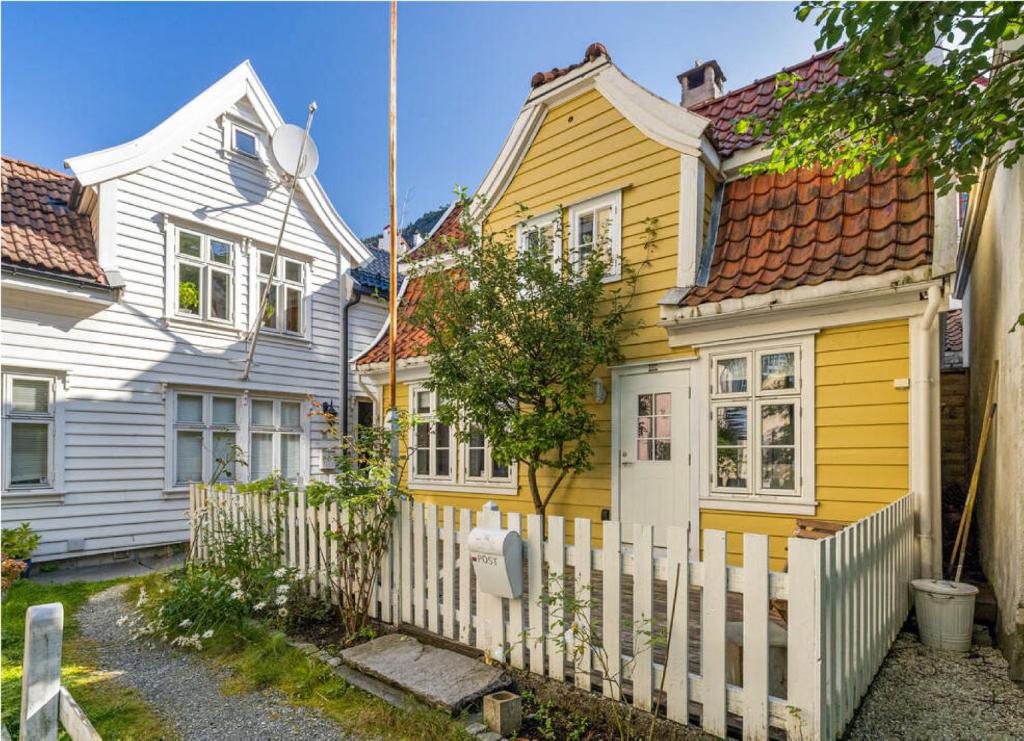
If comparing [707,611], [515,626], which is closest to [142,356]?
[515,626]

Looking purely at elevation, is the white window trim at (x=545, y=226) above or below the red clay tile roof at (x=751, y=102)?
below

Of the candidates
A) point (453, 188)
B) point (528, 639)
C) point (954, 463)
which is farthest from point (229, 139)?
point (954, 463)

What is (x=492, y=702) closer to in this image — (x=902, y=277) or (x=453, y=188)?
(x=902, y=277)

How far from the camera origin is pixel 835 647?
2.73m

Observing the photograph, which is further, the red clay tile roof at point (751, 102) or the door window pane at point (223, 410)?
the door window pane at point (223, 410)

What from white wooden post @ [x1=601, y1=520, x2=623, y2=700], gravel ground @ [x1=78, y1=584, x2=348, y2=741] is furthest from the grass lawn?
white wooden post @ [x1=601, y1=520, x2=623, y2=700]

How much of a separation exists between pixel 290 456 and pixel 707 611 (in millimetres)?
9787

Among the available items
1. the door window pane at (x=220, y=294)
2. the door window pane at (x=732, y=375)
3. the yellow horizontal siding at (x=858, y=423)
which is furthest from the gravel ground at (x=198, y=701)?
the door window pane at (x=220, y=294)

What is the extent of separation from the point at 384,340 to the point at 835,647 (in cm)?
802

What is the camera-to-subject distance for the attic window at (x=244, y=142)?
35.0ft

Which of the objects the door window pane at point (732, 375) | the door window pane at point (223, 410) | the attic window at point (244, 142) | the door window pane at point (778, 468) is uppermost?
the attic window at point (244, 142)

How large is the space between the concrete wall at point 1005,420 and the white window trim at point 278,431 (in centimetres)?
950

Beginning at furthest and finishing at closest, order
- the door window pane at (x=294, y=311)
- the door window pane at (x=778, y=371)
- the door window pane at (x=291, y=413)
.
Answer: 1. the door window pane at (x=294, y=311)
2. the door window pane at (x=291, y=413)
3. the door window pane at (x=778, y=371)

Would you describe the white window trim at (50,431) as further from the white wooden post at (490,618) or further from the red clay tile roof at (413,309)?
the white wooden post at (490,618)
